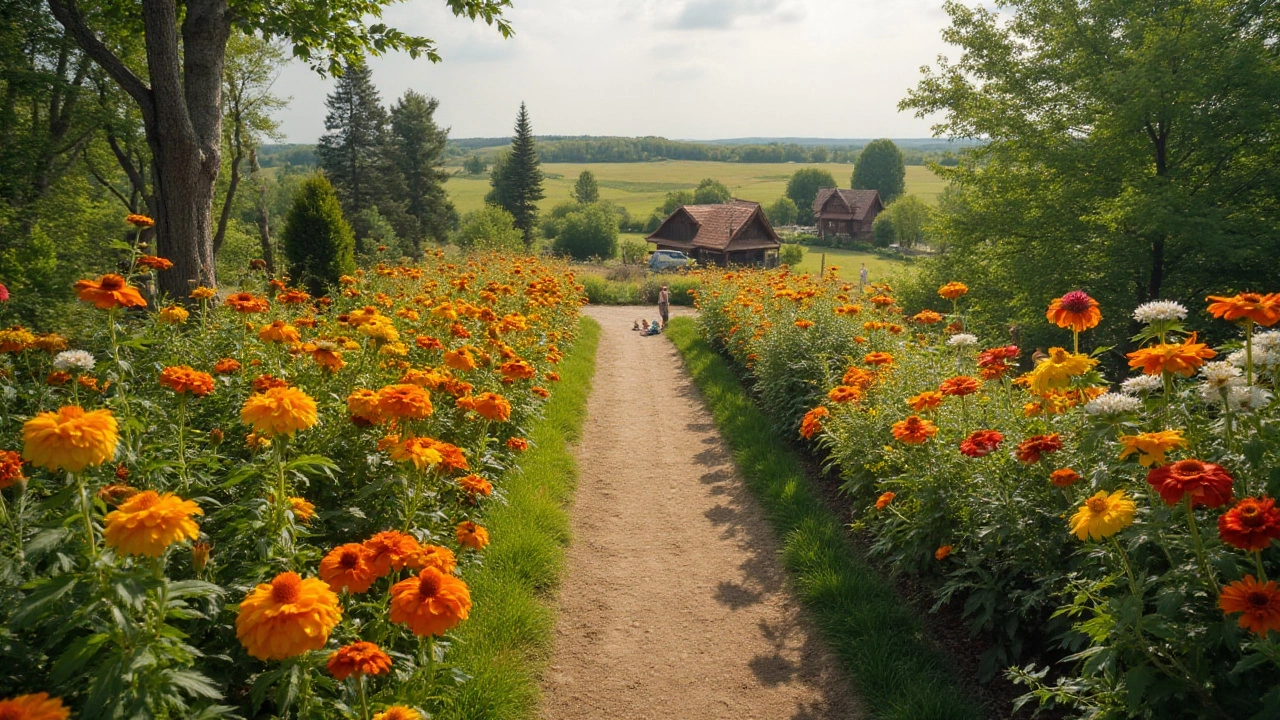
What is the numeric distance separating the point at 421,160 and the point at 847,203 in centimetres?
4169

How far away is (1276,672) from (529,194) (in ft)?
142

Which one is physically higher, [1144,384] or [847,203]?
[847,203]

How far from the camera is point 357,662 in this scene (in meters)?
2.08

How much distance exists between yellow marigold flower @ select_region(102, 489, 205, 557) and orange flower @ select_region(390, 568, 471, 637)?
2.08ft

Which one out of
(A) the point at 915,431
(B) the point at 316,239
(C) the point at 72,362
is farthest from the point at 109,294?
(B) the point at 316,239

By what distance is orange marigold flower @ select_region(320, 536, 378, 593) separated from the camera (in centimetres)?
225

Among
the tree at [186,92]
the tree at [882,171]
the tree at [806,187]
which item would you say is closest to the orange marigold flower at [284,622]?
the tree at [186,92]

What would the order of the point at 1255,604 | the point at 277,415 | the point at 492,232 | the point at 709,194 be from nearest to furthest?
1. the point at 1255,604
2. the point at 277,415
3. the point at 492,232
4. the point at 709,194

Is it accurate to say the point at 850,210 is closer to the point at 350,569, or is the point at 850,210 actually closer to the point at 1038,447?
the point at 1038,447

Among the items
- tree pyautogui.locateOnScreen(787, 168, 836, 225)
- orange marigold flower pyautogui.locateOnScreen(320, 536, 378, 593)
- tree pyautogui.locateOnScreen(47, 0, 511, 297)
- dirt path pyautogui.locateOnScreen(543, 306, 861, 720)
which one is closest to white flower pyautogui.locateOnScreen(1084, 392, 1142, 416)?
dirt path pyautogui.locateOnScreen(543, 306, 861, 720)

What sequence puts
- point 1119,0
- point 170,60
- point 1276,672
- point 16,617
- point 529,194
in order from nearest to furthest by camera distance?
1. point 16,617
2. point 1276,672
3. point 170,60
4. point 1119,0
5. point 529,194

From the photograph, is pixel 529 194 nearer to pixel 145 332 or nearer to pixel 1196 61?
pixel 1196 61

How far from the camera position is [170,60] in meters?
6.04

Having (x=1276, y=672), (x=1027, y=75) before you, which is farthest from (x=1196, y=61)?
(x=1276, y=672)
